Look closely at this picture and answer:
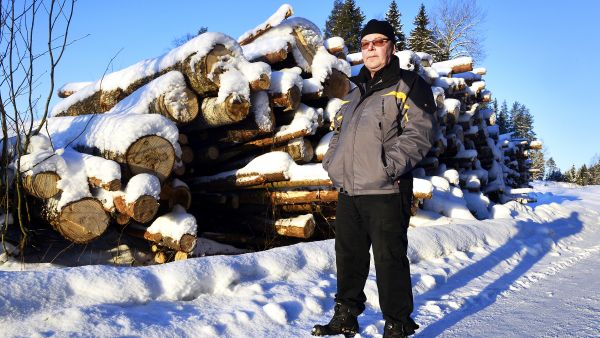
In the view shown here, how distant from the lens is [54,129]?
555 cm

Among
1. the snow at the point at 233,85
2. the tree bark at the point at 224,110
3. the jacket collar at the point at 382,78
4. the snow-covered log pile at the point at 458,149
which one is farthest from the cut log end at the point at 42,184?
the snow-covered log pile at the point at 458,149

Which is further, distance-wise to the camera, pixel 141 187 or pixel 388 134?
pixel 141 187

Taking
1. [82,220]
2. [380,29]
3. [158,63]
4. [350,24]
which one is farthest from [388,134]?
[350,24]

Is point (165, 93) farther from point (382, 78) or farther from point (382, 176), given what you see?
A: point (382, 176)

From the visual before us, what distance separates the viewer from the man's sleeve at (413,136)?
8.34ft

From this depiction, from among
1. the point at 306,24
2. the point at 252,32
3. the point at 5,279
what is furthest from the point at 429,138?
the point at 252,32

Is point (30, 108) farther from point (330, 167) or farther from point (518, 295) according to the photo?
point (518, 295)

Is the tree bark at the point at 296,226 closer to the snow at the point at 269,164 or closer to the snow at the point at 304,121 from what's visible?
the snow at the point at 269,164

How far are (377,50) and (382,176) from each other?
0.77 m

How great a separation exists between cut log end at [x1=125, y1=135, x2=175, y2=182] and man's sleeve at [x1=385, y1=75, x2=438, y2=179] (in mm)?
2844

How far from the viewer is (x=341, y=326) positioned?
274cm

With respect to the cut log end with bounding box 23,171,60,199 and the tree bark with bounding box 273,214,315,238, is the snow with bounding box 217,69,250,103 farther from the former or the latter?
the cut log end with bounding box 23,171,60,199

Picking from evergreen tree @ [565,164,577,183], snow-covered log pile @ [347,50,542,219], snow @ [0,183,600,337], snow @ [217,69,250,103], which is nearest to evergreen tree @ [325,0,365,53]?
snow-covered log pile @ [347,50,542,219]

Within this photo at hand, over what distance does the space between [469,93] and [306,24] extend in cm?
528
